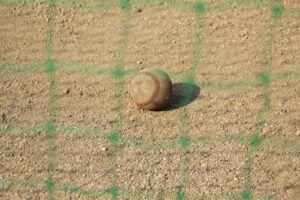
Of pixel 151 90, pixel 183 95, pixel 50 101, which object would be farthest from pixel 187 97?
pixel 50 101

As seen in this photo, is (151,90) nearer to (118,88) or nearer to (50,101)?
(118,88)

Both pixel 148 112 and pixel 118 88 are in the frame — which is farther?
pixel 118 88

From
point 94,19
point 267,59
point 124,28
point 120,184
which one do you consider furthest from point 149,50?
point 120,184

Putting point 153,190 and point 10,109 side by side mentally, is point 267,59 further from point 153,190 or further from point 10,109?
point 10,109

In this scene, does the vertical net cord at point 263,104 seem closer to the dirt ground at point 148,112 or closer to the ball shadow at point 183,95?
the dirt ground at point 148,112

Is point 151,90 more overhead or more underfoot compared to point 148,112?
more overhead

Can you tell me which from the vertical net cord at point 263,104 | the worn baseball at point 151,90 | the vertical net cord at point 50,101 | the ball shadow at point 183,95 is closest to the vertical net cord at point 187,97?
the ball shadow at point 183,95
